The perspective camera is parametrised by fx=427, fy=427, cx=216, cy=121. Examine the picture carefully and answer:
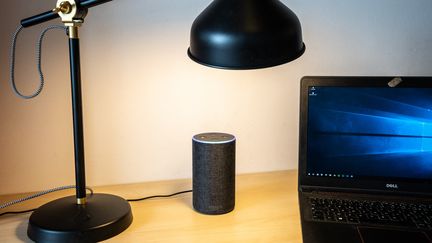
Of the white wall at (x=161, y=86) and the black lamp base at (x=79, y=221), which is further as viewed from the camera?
the white wall at (x=161, y=86)

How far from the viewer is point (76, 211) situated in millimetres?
823

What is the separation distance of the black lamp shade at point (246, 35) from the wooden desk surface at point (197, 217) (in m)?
0.37

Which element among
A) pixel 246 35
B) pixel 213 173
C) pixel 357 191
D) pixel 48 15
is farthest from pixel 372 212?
pixel 48 15

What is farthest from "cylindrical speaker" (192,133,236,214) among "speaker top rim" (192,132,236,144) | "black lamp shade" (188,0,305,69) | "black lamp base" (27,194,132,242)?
"black lamp shade" (188,0,305,69)

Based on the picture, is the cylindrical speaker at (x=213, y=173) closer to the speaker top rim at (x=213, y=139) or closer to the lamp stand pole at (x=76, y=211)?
the speaker top rim at (x=213, y=139)

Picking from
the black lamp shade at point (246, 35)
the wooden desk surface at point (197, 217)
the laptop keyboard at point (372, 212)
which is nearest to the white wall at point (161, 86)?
the wooden desk surface at point (197, 217)

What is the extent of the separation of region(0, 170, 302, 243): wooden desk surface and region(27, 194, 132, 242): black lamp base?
3cm

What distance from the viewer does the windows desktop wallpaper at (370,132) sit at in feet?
3.16

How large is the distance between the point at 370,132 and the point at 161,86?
51 centimetres

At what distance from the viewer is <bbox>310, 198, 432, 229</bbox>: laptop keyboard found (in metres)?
0.83

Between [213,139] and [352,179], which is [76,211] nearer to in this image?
[213,139]

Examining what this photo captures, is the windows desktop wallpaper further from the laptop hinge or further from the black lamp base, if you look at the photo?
the black lamp base

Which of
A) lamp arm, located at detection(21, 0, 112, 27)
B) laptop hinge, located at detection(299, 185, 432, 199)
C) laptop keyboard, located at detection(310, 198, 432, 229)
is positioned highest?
→ lamp arm, located at detection(21, 0, 112, 27)

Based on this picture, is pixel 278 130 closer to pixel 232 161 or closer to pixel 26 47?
pixel 232 161
